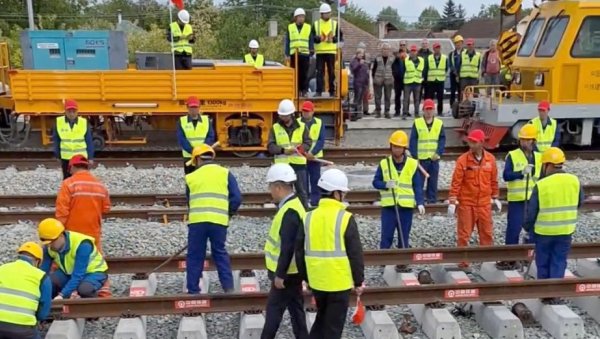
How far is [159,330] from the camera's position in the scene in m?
6.38

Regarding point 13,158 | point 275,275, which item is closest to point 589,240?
point 275,275

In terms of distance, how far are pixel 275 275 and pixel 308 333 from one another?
707 millimetres

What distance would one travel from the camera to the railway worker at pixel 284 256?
18.0ft

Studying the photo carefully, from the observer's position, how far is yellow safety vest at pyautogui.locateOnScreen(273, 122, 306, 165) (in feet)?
30.7

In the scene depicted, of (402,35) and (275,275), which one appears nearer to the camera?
(275,275)

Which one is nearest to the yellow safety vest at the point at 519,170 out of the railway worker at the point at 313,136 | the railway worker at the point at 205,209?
the railway worker at the point at 313,136

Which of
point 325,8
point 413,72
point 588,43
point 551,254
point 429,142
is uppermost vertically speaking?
point 325,8

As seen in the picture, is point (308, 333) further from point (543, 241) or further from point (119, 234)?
point (119, 234)

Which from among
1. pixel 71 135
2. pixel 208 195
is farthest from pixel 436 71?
pixel 208 195

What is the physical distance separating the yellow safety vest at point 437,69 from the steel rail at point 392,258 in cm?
907

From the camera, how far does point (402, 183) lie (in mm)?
7742

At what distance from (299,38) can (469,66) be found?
15.8 ft

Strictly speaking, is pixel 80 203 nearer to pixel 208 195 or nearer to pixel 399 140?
pixel 208 195

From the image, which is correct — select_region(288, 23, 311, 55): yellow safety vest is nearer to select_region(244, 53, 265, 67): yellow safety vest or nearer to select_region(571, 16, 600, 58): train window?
select_region(244, 53, 265, 67): yellow safety vest
